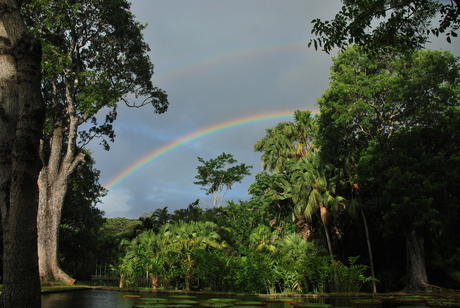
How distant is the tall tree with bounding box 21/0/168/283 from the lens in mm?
16828

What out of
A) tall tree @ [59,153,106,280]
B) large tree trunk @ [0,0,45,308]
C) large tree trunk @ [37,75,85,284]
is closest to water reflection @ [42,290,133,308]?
large tree trunk @ [0,0,45,308]

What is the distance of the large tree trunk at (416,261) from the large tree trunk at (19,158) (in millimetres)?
16225

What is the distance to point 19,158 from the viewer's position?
10.0 ft

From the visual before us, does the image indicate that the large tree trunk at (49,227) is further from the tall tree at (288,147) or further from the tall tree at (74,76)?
the tall tree at (288,147)

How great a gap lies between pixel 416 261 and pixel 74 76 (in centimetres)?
1902

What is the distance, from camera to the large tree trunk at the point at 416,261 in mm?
15300

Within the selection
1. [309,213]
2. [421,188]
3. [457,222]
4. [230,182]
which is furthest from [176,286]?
[230,182]

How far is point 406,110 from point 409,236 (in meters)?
6.03

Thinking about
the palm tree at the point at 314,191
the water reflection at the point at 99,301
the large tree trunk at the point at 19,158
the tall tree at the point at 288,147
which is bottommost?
the water reflection at the point at 99,301

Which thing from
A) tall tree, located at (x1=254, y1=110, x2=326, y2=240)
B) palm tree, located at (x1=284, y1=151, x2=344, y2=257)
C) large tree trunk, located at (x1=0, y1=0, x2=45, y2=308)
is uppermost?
tall tree, located at (x1=254, y1=110, x2=326, y2=240)

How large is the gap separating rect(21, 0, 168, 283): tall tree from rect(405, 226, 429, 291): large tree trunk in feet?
49.4

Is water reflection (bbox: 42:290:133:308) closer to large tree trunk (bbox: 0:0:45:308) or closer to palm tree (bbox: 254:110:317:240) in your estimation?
large tree trunk (bbox: 0:0:45:308)

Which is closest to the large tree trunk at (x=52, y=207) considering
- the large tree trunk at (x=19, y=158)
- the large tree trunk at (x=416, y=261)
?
the large tree trunk at (x=19, y=158)

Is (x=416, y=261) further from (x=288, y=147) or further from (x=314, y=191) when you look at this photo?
(x=288, y=147)
